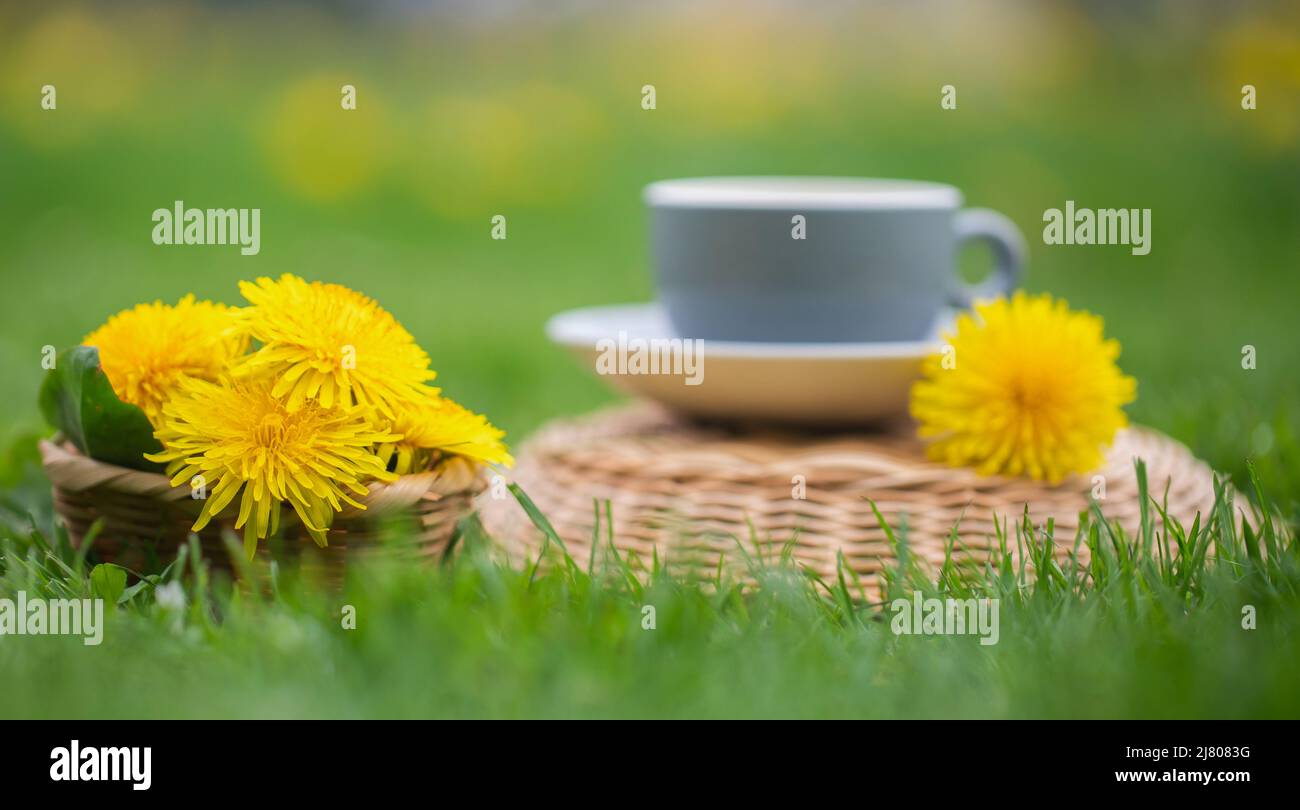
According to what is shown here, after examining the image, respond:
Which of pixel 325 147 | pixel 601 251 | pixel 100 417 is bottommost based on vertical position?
pixel 100 417

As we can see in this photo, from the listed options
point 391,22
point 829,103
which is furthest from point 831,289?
point 391,22

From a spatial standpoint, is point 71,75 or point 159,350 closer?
point 159,350

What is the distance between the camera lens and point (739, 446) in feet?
5.22

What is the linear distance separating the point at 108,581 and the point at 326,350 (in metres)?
0.32

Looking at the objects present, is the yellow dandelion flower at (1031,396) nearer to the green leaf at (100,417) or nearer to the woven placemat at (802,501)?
the woven placemat at (802,501)

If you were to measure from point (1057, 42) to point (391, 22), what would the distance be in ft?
9.71

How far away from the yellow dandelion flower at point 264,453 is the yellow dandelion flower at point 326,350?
0.06ft

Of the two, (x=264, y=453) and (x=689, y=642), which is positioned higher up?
(x=264, y=453)

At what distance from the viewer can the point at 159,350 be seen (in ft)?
4.37

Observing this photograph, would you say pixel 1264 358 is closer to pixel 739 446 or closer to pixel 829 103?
pixel 739 446

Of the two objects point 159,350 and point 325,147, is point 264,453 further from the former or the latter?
point 325,147

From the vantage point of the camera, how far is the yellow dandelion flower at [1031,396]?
1433 mm

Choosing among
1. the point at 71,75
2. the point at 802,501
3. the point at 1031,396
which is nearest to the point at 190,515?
the point at 802,501

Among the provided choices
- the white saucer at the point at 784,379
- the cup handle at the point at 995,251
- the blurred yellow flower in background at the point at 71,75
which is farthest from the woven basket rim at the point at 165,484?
the blurred yellow flower in background at the point at 71,75
